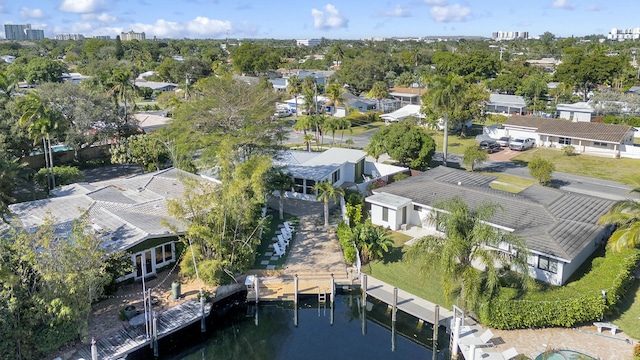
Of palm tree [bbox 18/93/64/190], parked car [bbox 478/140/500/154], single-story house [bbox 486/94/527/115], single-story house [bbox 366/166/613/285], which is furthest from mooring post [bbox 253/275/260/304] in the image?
single-story house [bbox 486/94/527/115]

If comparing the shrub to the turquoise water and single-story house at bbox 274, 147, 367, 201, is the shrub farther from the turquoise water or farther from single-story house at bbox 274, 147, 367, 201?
the turquoise water

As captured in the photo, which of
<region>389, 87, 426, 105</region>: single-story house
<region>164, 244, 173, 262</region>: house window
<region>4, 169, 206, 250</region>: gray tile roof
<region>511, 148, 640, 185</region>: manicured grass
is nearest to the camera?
<region>4, 169, 206, 250</region>: gray tile roof

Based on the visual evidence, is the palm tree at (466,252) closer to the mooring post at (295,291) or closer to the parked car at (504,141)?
the mooring post at (295,291)

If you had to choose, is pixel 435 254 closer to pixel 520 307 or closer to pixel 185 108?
pixel 520 307

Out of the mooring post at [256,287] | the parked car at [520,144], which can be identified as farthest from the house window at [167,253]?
the parked car at [520,144]

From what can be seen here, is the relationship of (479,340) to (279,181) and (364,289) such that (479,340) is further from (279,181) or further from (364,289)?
(279,181)

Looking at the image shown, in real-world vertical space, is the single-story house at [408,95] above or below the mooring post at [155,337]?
above

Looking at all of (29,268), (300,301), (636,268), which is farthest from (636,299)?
(29,268)
